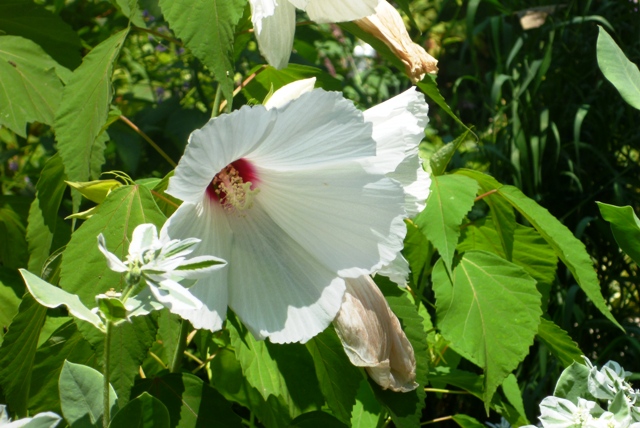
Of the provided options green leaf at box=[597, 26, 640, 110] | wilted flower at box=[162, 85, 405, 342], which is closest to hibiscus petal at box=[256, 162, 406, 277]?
wilted flower at box=[162, 85, 405, 342]

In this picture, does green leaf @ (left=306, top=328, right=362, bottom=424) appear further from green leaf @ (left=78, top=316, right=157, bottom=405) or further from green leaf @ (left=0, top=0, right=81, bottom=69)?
green leaf @ (left=0, top=0, right=81, bottom=69)

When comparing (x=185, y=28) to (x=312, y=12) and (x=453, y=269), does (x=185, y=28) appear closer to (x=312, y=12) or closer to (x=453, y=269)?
(x=312, y=12)

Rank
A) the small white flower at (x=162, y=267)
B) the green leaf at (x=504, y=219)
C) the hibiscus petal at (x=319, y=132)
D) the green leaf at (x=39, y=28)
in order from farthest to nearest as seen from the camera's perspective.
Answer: the green leaf at (x=39, y=28), the green leaf at (x=504, y=219), the hibiscus petal at (x=319, y=132), the small white flower at (x=162, y=267)

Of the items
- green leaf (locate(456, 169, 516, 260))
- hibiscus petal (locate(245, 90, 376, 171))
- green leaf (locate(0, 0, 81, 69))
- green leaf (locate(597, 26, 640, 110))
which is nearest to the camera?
hibiscus petal (locate(245, 90, 376, 171))

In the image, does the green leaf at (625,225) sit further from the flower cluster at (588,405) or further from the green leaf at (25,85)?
the green leaf at (25,85)

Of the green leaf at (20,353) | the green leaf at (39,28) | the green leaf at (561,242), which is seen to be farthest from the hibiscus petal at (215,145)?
the green leaf at (39,28)

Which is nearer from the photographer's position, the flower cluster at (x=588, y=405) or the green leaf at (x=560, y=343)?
the flower cluster at (x=588, y=405)
